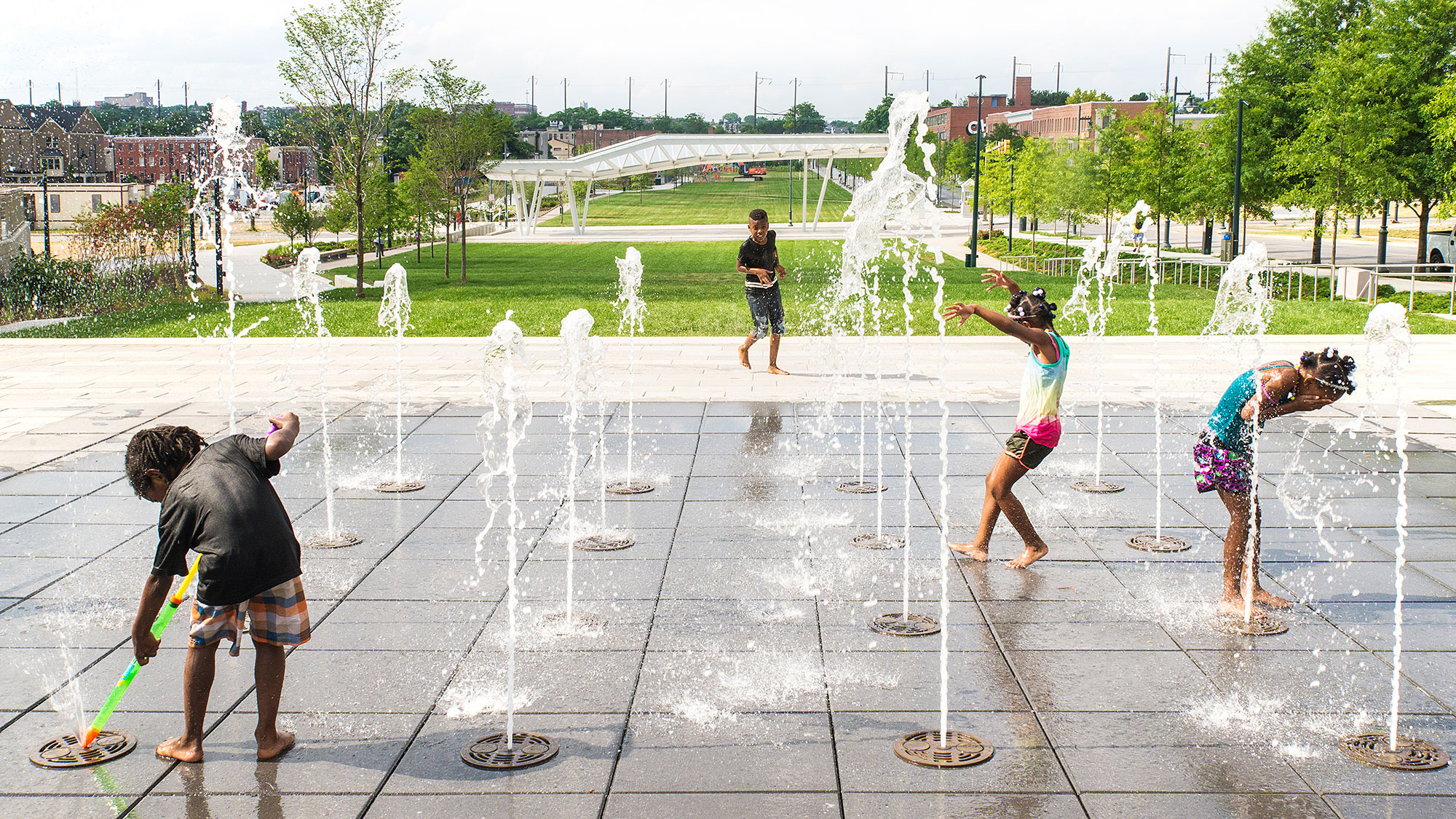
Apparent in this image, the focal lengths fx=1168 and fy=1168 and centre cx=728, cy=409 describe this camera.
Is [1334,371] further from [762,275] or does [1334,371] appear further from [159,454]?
[762,275]

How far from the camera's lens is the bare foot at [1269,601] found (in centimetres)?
552

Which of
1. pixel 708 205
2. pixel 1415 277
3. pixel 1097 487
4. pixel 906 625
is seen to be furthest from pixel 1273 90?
pixel 708 205

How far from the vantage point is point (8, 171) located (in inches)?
1296

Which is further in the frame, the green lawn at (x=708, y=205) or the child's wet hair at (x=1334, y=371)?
the green lawn at (x=708, y=205)

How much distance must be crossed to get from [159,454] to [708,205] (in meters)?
73.7

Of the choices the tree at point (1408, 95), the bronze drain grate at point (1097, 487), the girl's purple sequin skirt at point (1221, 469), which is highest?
the tree at point (1408, 95)

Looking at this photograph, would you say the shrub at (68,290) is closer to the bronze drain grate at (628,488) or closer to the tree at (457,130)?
the tree at (457,130)

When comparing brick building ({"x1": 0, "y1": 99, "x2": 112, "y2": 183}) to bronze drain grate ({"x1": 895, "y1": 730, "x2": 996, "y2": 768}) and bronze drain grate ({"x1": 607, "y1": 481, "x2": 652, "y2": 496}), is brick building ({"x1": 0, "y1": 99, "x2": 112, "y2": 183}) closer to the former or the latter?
bronze drain grate ({"x1": 607, "y1": 481, "x2": 652, "y2": 496})

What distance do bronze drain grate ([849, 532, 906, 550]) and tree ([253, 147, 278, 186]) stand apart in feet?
206

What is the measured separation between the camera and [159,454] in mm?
3850

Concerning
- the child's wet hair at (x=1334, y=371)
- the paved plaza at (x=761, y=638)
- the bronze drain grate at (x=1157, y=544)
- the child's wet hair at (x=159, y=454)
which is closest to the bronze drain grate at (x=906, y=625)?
the paved plaza at (x=761, y=638)

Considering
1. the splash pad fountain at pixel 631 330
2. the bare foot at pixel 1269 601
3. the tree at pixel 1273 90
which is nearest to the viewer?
the bare foot at pixel 1269 601

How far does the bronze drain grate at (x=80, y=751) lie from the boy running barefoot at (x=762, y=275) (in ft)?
26.0

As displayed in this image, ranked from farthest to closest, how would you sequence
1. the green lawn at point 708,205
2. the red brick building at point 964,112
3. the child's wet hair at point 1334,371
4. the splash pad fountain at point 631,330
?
1. the red brick building at point 964,112
2. the green lawn at point 708,205
3. the splash pad fountain at point 631,330
4. the child's wet hair at point 1334,371
